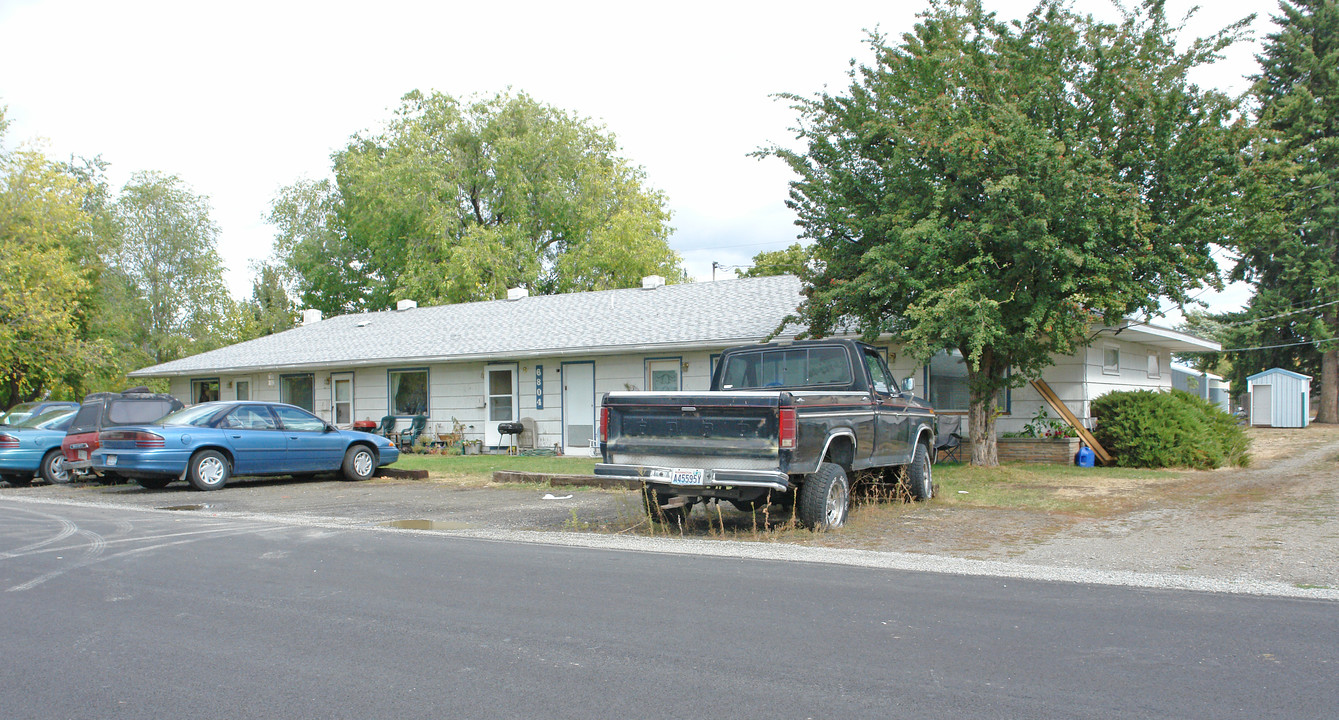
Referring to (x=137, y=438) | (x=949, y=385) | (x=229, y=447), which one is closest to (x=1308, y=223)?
(x=949, y=385)

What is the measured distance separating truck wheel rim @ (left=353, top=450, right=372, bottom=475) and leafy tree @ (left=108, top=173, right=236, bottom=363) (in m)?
36.2

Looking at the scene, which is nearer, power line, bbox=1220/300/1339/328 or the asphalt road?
the asphalt road

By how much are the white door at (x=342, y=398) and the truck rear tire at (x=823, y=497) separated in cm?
1882

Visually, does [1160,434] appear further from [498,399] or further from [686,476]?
[498,399]

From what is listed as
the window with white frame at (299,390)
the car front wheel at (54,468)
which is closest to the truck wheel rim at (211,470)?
the car front wheel at (54,468)

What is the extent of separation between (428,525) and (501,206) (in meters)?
30.8

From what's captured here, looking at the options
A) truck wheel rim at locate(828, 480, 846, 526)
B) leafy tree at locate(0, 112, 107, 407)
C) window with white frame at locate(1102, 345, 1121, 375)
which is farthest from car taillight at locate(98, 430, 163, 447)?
window with white frame at locate(1102, 345, 1121, 375)

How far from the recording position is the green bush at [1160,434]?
15633 mm

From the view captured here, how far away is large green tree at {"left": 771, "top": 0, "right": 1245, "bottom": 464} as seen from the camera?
43.0ft

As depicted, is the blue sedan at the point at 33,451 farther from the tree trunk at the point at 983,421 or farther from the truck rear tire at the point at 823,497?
the tree trunk at the point at 983,421

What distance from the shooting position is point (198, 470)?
14250 mm

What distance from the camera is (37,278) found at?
2798cm

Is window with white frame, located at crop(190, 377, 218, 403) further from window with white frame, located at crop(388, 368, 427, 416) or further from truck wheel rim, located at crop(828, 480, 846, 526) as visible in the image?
truck wheel rim, located at crop(828, 480, 846, 526)

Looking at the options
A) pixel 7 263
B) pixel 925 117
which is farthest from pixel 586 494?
pixel 7 263
